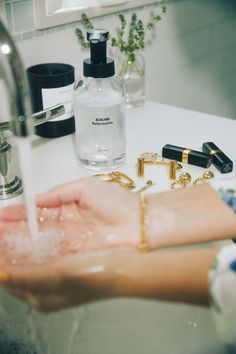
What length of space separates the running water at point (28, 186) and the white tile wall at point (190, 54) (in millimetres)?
445

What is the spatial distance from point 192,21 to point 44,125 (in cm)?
63

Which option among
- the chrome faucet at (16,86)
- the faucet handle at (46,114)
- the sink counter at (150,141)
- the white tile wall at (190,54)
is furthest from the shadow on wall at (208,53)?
the chrome faucet at (16,86)

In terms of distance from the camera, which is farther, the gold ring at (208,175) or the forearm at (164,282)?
the gold ring at (208,175)

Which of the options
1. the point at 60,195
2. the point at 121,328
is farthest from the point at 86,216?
the point at 121,328

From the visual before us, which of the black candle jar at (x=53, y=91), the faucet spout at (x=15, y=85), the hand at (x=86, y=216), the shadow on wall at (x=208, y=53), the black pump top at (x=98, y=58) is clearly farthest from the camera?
the shadow on wall at (x=208, y=53)

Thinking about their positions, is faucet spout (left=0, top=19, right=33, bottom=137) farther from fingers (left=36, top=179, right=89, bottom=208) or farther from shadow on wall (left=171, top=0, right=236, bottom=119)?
shadow on wall (left=171, top=0, right=236, bottom=119)

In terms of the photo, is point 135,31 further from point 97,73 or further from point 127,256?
point 127,256

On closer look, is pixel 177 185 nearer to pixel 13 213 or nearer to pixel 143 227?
pixel 143 227

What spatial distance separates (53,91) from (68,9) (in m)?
0.22

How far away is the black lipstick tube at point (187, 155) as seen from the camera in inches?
31.8

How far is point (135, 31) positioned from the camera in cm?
114

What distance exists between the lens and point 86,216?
0.68 meters

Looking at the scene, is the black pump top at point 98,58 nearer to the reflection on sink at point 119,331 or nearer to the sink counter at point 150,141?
the sink counter at point 150,141

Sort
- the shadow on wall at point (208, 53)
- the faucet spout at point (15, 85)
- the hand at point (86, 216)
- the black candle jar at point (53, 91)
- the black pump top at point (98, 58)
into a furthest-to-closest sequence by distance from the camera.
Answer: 1. the shadow on wall at point (208, 53)
2. the black candle jar at point (53, 91)
3. the black pump top at point (98, 58)
4. the hand at point (86, 216)
5. the faucet spout at point (15, 85)
